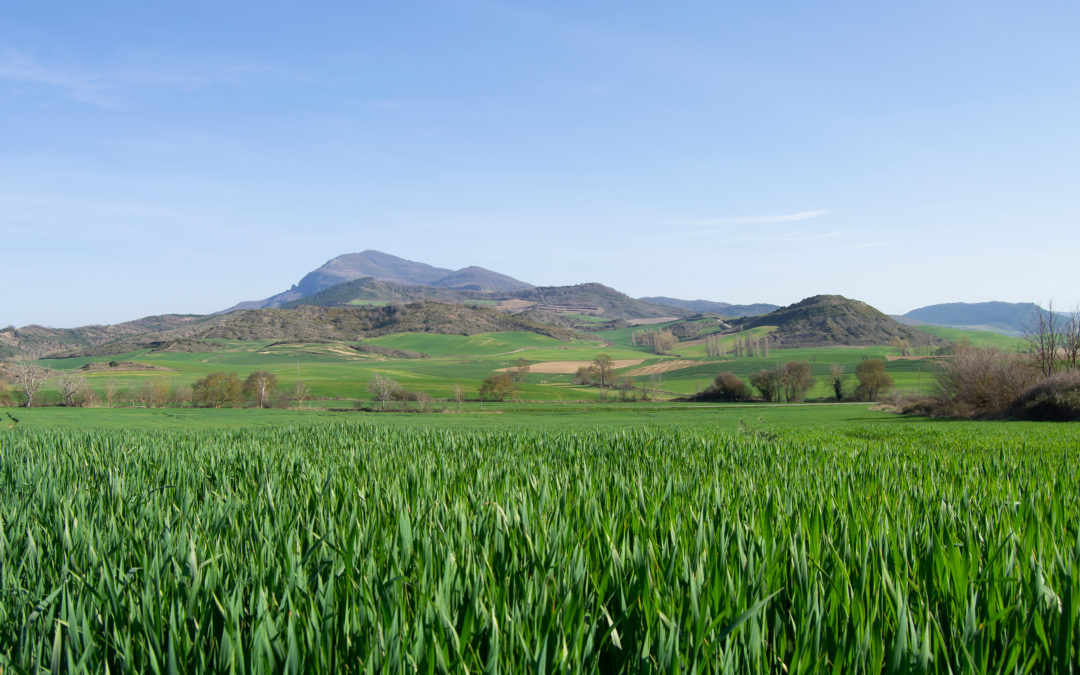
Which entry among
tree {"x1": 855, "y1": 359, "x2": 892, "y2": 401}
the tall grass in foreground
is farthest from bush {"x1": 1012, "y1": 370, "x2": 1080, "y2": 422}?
the tall grass in foreground

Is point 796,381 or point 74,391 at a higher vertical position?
point 74,391

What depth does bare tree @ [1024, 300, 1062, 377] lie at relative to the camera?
52156mm

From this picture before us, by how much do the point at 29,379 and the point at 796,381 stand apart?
9691cm

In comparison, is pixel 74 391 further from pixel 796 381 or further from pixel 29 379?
pixel 796 381

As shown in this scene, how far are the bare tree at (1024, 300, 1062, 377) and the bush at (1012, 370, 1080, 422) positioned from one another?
969cm

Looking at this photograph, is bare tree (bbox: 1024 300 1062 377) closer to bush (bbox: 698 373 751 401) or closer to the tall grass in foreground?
bush (bbox: 698 373 751 401)

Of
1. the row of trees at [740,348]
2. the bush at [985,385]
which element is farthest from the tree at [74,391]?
the row of trees at [740,348]

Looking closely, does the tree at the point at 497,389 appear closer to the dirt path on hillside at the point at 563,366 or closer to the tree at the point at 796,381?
the tree at the point at 796,381

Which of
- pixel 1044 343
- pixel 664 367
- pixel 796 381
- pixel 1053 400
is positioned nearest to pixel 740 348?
pixel 664 367

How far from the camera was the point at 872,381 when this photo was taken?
8388 cm

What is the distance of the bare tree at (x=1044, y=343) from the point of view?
52.2m

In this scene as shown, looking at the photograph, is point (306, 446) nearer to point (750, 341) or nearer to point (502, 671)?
point (502, 671)

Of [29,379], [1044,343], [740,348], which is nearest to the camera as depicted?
[1044,343]

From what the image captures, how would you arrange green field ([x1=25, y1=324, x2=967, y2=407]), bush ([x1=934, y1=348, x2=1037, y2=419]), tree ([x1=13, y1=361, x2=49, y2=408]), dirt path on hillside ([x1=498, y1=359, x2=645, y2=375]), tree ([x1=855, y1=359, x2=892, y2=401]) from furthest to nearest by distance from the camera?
dirt path on hillside ([x1=498, y1=359, x2=645, y2=375]) < green field ([x1=25, y1=324, x2=967, y2=407]) < tree ([x1=855, y1=359, x2=892, y2=401]) < tree ([x1=13, y1=361, x2=49, y2=408]) < bush ([x1=934, y1=348, x2=1037, y2=419])
